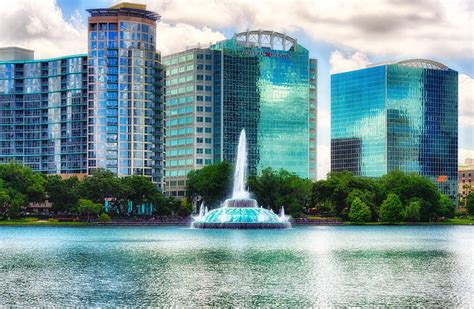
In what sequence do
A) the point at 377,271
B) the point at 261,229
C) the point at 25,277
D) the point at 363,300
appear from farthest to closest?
the point at 261,229, the point at 377,271, the point at 25,277, the point at 363,300

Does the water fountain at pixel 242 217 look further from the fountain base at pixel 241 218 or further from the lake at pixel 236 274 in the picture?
the lake at pixel 236 274

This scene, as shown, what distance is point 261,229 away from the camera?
571ft

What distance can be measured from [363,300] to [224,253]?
4153cm

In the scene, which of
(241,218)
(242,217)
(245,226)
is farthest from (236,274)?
(242,217)

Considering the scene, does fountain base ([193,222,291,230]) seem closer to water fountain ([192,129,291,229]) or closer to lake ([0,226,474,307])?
water fountain ([192,129,291,229])

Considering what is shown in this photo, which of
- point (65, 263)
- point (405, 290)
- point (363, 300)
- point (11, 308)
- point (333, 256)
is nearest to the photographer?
point (11, 308)

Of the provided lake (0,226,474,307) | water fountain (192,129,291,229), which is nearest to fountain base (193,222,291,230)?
water fountain (192,129,291,229)

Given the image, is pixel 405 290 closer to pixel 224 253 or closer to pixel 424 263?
pixel 424 263

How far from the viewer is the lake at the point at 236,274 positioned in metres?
61.6

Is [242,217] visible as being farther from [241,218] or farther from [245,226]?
[245,226]

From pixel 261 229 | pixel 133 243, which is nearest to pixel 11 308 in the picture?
pixel 133 243

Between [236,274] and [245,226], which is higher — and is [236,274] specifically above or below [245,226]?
above

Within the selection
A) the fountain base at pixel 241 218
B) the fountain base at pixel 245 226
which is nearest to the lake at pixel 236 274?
the fountain base at pixel 245 226

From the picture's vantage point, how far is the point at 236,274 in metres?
76.6
